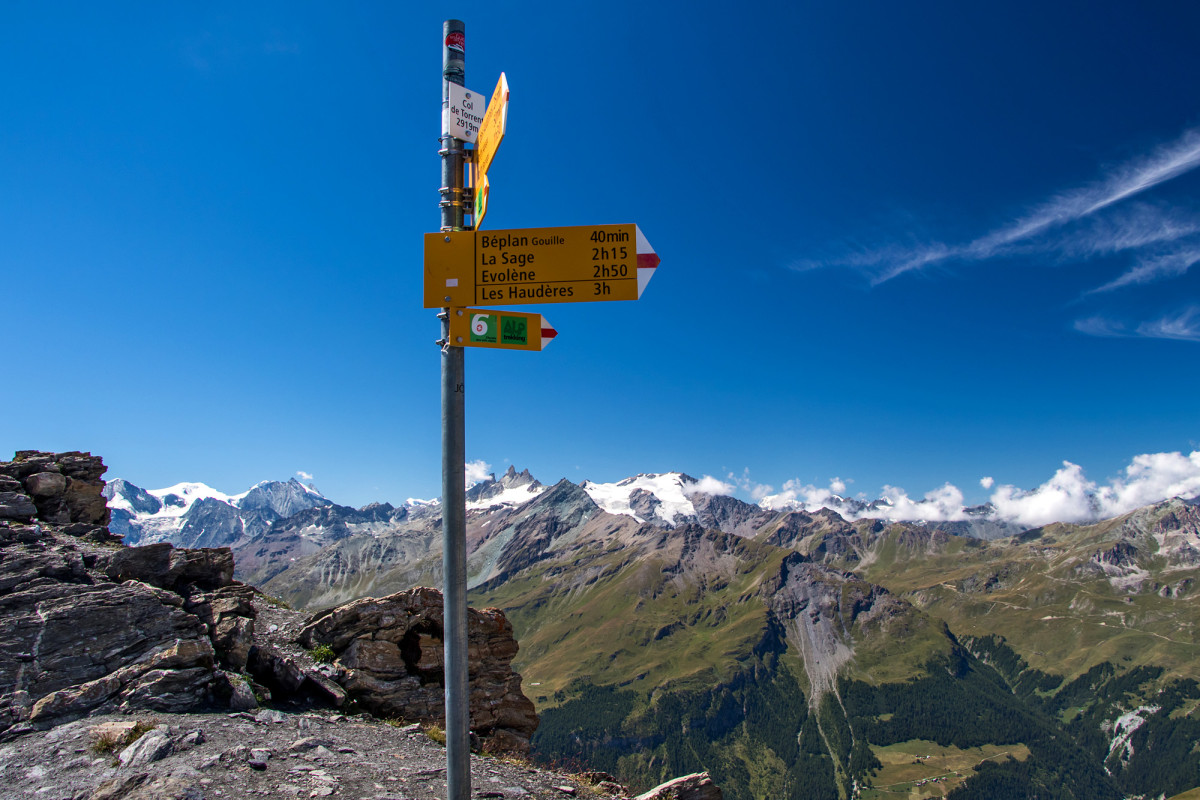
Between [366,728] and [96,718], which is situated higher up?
[96,718]

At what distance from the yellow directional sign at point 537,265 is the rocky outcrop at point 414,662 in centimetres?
1434

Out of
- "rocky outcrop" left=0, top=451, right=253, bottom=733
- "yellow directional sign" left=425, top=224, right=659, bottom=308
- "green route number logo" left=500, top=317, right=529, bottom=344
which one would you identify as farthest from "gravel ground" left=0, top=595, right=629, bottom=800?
"yellow directional sign" left=425, top=224, right=659, bottom=308

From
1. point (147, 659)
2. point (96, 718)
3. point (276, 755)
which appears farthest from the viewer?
point (147, 659)

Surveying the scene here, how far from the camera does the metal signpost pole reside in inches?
235

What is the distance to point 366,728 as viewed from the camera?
1507 cm

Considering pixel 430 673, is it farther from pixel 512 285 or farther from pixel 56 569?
pixel 512 285

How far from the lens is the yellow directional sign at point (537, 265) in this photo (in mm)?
6781

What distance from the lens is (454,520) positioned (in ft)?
19.9

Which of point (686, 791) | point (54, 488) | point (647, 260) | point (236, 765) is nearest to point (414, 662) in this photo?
point (686, 791)

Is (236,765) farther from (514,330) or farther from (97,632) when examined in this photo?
(514,330)

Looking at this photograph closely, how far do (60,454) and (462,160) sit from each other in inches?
1015

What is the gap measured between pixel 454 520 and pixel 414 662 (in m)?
17.5

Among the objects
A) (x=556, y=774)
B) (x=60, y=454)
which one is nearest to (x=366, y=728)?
(x=556, y=774)

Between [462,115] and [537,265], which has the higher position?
[462,115]
